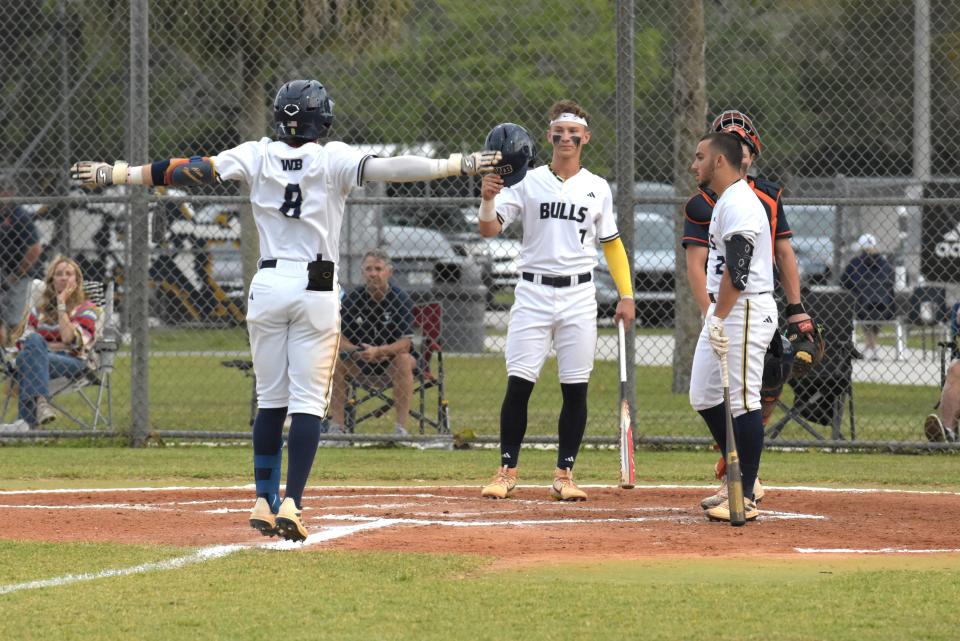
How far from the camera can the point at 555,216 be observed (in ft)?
26.6

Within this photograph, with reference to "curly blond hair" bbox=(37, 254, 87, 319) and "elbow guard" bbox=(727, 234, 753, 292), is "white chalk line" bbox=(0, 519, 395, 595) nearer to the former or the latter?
"elbow guard" bbox=(727, 234, 753, 292)

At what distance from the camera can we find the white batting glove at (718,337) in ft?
23.3

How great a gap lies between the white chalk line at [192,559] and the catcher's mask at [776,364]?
225 cm

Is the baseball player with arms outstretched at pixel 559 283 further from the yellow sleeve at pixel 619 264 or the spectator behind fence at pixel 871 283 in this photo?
the spectator behind fence at pixel 871 283

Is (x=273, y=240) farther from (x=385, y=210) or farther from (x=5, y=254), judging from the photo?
(x=385, y=210)

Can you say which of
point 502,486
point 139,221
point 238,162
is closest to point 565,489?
point 502,486

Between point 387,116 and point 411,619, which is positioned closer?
point 411,619

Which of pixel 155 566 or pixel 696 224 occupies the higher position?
pixel 696 224

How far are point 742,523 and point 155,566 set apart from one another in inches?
109

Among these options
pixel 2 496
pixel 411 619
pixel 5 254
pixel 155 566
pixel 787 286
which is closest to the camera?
pixel 411 619

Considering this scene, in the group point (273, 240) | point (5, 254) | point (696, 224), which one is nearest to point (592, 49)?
point (5, 254)

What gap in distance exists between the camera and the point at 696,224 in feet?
25.3

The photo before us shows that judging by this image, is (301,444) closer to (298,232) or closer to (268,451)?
(268,451)

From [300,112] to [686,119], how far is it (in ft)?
26.1
